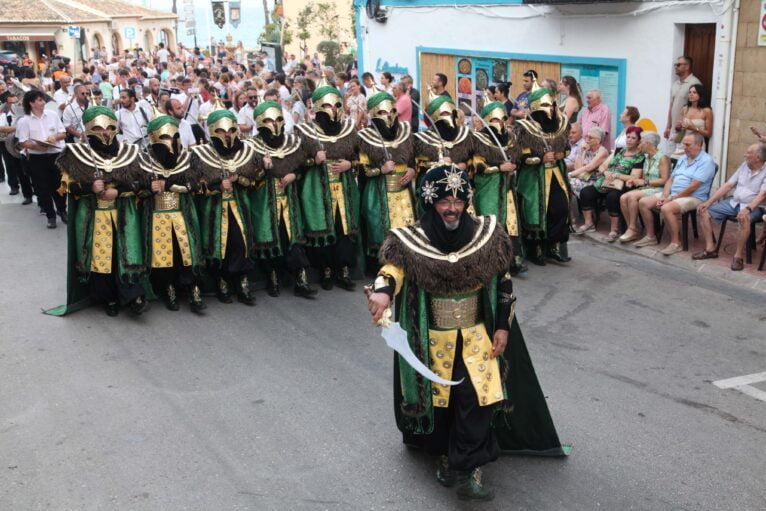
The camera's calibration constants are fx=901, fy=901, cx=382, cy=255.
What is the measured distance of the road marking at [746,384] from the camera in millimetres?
6512

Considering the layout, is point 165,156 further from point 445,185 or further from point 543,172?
point 445,185

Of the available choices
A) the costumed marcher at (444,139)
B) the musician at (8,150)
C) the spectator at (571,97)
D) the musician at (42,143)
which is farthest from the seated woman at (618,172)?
the musician at (8,150)

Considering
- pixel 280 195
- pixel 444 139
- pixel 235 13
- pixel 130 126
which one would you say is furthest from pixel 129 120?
pixel 235 13

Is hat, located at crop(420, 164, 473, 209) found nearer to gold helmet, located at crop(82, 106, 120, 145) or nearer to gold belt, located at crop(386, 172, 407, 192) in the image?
gold belt, located at crop(386, 172, 407, 192)

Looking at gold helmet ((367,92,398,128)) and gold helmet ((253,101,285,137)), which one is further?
gold helmet ((367,92,398,128))

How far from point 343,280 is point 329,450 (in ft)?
12.3

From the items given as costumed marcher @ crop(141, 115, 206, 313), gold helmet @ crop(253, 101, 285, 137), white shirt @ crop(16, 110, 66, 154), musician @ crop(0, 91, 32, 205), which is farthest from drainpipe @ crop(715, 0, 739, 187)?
musician @ crop(0, 91, 32, 205)

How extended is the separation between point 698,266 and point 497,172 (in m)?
2.42

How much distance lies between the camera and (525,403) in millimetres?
5469

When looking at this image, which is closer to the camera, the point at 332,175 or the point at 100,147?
the point at 100,147

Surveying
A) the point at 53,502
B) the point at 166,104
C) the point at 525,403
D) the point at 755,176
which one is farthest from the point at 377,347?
the point at 166,104

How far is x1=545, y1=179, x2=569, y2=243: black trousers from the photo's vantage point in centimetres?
980

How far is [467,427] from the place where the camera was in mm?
5055

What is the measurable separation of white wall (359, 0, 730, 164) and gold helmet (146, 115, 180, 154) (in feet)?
22.8
